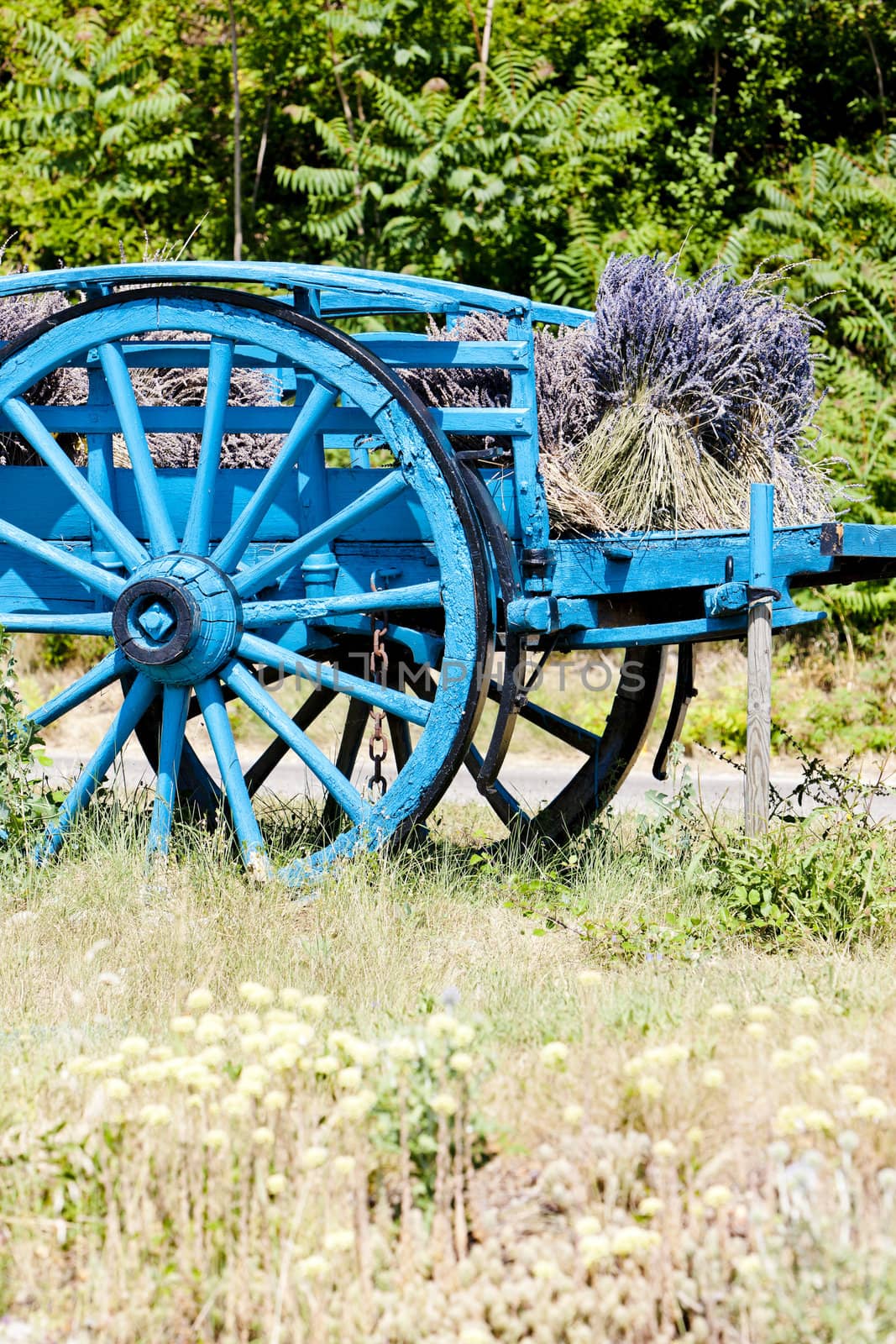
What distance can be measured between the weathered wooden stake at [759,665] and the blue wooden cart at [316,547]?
0.25ft

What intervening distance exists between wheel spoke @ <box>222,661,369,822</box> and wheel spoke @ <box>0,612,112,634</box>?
0.44 metres

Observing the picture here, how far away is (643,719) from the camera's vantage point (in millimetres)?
5160

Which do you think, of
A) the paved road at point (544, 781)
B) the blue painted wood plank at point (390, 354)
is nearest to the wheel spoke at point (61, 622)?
the blue painted wood plank at point (390, 354)

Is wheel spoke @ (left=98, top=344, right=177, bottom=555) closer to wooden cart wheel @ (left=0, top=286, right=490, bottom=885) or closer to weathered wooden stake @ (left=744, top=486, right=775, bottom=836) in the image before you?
wooden cart wheel @ (left=0, top=286, right=490, bottom=885)

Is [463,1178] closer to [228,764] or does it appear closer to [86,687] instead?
[228,764]

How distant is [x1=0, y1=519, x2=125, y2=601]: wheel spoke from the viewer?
4340mm

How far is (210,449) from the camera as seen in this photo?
429cm

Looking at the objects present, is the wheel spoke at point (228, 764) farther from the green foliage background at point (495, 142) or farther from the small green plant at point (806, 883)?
the green foliage background at point (495, 142)

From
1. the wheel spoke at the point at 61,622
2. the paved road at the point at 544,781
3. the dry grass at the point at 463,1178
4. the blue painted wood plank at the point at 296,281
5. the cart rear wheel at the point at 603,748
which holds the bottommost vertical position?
the paved road at the point at 544,781

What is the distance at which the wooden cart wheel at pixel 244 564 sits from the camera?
4.07 meters

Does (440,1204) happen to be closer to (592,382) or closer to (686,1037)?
(686,1037)

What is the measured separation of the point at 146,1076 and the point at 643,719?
313 cm

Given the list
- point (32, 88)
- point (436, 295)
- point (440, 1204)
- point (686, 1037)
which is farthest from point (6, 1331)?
point (32, 88)

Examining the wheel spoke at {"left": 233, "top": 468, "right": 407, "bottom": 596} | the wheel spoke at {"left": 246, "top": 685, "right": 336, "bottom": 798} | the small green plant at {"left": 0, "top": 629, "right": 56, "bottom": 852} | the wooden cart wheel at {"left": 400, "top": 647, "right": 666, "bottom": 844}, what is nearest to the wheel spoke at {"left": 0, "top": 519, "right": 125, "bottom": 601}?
the small green plant at {"left": 0, "top": 629, "right": 56, "bottom": 852}
